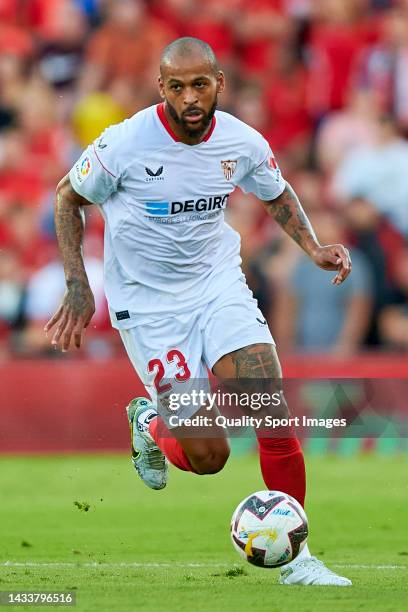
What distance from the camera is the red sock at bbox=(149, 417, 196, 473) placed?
8188 mm

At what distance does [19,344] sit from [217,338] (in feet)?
24.3

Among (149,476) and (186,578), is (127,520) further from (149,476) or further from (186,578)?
(186,578)

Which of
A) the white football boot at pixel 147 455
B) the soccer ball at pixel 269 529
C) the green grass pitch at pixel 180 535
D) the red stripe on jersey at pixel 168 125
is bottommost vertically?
the green grass pitch at pixel 180 535

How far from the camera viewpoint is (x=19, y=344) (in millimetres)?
15070

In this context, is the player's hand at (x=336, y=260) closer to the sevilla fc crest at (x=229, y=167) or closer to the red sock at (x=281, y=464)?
the sevilla fc crest at (x=229, y=167)

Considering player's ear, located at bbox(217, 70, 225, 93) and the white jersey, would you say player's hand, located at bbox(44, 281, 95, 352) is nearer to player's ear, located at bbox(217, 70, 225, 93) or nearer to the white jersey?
the white jersey

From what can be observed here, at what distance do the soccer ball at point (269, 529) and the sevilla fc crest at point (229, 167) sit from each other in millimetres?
1805

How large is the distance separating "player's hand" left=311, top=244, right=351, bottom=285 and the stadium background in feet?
22.2

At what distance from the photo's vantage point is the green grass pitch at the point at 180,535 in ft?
23.1

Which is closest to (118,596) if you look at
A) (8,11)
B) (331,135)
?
(331,135)

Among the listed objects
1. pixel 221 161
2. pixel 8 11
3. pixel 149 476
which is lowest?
pixel 149 476

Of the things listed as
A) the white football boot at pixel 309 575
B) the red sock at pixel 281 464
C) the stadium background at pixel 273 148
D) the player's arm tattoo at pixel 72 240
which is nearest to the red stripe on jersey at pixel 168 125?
the player's arm tattoo at pixel 72 240

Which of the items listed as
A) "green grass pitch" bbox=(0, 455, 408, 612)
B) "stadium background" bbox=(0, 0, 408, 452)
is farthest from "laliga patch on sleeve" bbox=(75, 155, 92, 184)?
"stadium background" bbox=(0, 0, 408, 452)

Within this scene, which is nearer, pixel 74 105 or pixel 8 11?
pixel 74 105
